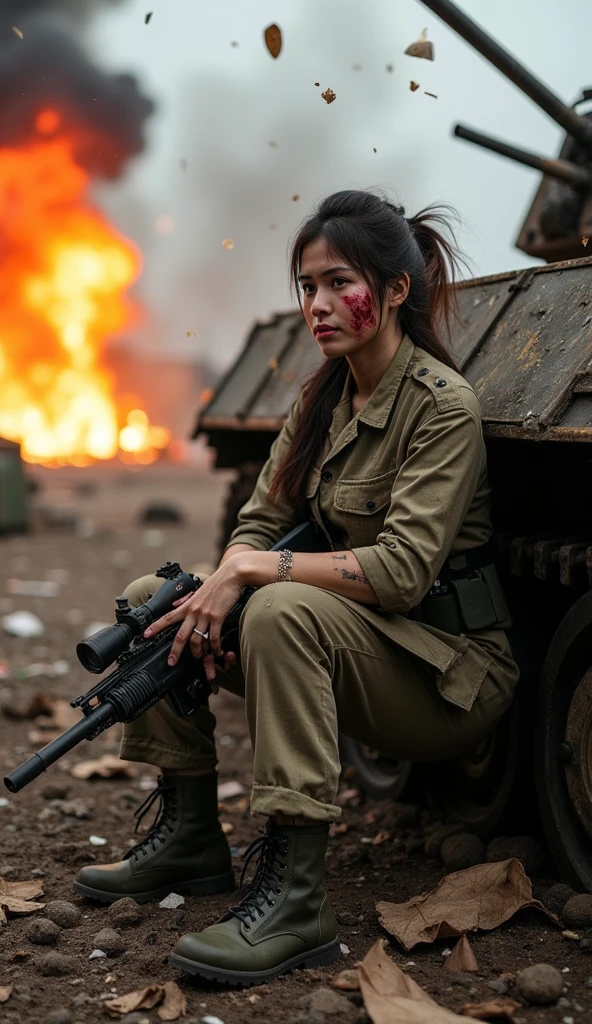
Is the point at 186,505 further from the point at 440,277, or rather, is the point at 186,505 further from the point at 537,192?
the point at 440,277

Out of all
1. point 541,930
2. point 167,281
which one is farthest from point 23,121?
point 167,281

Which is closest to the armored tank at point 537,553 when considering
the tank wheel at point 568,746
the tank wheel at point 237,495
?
the tank wheel at point 568,746

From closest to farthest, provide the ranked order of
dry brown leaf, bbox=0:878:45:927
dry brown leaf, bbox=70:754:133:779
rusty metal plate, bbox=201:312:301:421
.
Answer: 1. dry brown leaf, bbox=0:878:45:927
2. dry brown leaf, bbox=70:754:133:779
3. rusty metal plate, bbox=201:312:301:421

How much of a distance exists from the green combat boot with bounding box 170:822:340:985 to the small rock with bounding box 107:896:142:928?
0.46 meters

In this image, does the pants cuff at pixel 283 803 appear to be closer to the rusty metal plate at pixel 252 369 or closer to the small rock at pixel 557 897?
the small rock at pixel 557 897

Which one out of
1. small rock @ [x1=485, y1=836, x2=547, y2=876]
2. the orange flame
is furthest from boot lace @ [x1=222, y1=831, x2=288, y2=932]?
the orange flame

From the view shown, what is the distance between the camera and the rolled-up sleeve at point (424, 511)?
10.5ft

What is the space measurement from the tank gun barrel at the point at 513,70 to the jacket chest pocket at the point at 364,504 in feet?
9.52

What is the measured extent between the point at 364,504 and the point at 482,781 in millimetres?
1357

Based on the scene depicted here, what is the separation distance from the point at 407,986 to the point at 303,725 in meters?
0.68

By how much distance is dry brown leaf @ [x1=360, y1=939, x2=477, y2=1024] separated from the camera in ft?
8.94

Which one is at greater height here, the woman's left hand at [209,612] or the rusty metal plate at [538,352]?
the rusty metal plate at [538,352]

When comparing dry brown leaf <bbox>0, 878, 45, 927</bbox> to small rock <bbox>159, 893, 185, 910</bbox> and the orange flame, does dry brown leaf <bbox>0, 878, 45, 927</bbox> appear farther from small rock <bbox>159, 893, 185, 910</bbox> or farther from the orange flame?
the orange flame

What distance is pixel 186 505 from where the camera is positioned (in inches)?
808
